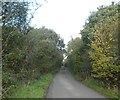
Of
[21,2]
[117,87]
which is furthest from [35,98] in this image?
[117,87]

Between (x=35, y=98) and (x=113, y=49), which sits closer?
(x=35, y=98)

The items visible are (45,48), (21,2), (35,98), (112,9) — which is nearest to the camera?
Result: (21,2)

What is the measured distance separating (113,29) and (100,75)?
4.69 meters

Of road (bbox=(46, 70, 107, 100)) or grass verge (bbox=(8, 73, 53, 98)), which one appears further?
road (bbox=(46, 70, 107, 100))

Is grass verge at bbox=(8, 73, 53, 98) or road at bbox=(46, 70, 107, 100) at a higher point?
grass verge at bbox=(8, 73, 53, 98)

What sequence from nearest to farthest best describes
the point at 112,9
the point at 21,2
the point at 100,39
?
the point at 21,2 < the point at 100,39 < the point at 112,9

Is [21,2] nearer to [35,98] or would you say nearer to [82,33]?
[35,98]

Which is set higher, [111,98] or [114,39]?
[114,39]

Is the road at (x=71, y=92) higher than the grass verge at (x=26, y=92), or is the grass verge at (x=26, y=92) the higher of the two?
the grass verge at (x=26, y=92)

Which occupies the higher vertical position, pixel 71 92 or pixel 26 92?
pixel 26 92

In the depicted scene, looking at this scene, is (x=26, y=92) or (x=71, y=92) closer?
(x=26, y=92)

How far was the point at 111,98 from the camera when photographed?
69.1 feet

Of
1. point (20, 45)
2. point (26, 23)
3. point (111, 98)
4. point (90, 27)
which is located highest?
point (90, 27)

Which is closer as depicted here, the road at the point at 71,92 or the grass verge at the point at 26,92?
the grass verge at the point at 26,92
